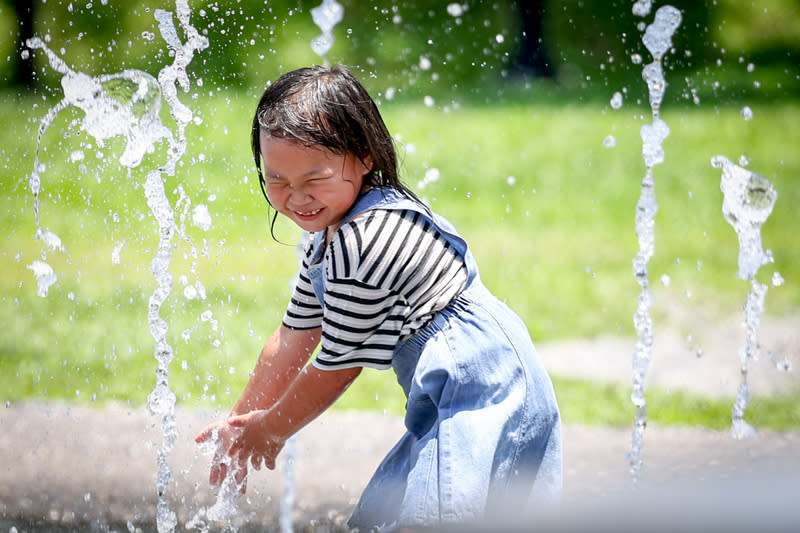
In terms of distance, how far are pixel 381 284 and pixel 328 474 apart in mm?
1710

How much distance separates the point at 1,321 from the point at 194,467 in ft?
8.27

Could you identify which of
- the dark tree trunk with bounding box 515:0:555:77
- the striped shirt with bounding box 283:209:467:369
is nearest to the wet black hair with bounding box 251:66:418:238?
the striped shirt with bounding box 283:209:467:369

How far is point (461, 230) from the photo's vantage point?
7137mm

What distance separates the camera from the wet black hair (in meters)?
2.02

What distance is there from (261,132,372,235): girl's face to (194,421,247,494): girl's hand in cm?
47

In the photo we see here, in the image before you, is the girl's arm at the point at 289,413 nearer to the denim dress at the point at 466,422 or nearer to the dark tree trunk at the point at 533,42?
the denim dress at the point at 466,422

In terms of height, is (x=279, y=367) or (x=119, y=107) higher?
(x=119, y=107)

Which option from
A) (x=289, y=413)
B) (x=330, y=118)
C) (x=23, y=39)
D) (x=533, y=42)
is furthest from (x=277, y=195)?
(x=533, y=42)

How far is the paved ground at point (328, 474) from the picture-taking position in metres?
3.10

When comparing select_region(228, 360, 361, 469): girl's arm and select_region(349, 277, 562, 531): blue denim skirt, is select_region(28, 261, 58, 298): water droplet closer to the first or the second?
select_region(228, 360, 361, 469): girl's arm

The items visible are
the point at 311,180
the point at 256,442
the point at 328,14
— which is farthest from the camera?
the point at 328,14

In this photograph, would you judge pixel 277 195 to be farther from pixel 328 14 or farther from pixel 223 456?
pixel 328 14

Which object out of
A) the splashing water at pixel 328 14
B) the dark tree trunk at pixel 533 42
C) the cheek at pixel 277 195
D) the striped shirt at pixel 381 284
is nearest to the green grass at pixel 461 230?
the cheek at pixel 277 195

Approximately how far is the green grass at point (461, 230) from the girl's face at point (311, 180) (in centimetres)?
150
